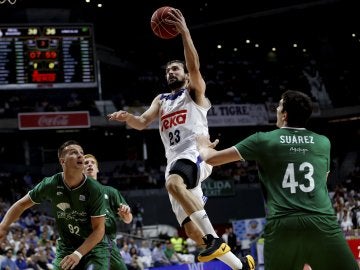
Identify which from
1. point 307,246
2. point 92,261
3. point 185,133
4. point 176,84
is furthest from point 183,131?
point 307,246

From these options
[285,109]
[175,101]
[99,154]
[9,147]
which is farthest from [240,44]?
[285,109]

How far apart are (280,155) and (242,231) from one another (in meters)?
24.9

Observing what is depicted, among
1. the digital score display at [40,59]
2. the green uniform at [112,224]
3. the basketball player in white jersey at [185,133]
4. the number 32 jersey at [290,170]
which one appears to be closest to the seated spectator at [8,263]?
the green uniform at [112,224]

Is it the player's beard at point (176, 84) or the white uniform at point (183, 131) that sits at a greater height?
the player's beard at point (176, 84)

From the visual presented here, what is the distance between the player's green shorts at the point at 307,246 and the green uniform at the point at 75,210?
7.86ft

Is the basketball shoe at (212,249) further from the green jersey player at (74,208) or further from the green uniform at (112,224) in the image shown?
the green uniform at (112,224)

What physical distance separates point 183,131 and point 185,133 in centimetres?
4

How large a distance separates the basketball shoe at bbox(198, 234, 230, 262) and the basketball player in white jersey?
26mm

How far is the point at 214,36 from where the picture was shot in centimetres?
4100

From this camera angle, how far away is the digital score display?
23016 millimetres

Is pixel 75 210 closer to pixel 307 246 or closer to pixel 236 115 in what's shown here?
pixel 307 246

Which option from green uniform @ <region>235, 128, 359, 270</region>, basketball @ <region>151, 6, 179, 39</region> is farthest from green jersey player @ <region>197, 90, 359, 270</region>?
basketball @ <region>151, 6, 179, 39</region>

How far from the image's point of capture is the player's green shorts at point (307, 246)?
504 cm

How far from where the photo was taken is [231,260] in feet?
24.5
